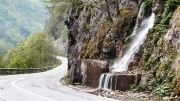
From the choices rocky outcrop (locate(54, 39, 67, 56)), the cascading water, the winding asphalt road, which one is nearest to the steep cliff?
the cascading water

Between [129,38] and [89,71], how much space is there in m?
5.13

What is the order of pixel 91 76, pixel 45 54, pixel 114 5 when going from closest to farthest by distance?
pixel 91 76, pixel 114 5, pixel 45 54

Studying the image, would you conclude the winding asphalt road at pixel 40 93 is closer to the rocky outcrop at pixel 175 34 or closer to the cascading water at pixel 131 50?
the cascading water at pixel 131 50

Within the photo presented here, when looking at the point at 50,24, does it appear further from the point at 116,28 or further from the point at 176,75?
the point at 176,75

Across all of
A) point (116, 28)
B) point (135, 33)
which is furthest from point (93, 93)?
point (116, 28)

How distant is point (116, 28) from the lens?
23.1m

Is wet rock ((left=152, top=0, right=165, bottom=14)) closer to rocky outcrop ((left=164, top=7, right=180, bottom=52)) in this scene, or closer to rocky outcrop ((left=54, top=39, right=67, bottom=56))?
rocky outcrop ((left=164, top=7, right=180, bottom=52))

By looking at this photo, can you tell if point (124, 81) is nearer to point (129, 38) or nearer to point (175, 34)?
point (175, 34)

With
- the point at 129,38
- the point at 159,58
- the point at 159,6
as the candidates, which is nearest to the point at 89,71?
the point at 159,58

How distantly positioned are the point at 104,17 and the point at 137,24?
6296 mm

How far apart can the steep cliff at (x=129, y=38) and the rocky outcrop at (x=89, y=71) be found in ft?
1.47

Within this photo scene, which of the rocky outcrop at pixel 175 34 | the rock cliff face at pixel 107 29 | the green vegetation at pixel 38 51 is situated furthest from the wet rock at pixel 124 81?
the green vegetation at pixel 38 51

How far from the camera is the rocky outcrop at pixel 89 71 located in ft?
54.4

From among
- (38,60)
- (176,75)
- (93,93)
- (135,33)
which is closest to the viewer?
(176,75)
